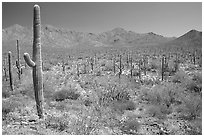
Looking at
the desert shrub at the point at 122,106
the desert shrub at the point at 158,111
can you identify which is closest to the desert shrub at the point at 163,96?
the desert shrub at the point at 158,111

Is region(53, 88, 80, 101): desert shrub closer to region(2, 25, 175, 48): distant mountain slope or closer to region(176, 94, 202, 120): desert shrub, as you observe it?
region(176, 94, 202, 120): desert shrub

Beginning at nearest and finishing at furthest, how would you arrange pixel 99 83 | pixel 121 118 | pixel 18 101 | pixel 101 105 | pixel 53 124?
→ pixel 53 124 → pixel 121 118 → pixel 101 105 → pixel 18 101 → pixel 99 83

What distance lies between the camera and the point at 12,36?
109688 mm

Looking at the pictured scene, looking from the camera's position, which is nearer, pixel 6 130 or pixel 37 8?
pixel 6 130

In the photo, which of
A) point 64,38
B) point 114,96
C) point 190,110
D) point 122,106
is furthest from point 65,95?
point 64,38

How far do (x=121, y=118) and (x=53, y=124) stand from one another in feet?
7.21

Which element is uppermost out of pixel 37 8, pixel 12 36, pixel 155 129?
pixel 12 36

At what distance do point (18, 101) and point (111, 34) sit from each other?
5757 inches

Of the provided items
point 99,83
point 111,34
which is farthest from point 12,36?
point 99,83

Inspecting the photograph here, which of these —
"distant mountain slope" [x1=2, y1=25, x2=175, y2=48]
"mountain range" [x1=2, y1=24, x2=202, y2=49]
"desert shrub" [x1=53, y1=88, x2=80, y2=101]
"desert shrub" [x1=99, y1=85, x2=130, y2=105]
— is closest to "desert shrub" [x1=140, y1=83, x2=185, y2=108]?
"desert shrub" [x1=99, y1=85, x2=130, y2=105]

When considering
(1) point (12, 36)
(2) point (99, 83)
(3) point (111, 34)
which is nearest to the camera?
(2) point (99, 83)

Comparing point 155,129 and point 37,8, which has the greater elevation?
point 37,8

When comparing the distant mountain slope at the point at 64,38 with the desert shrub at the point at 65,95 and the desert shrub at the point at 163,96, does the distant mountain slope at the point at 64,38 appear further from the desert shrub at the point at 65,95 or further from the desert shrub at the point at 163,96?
the desert shrub at the point at 163,96

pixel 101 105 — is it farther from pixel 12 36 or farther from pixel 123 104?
pixel 12 36
